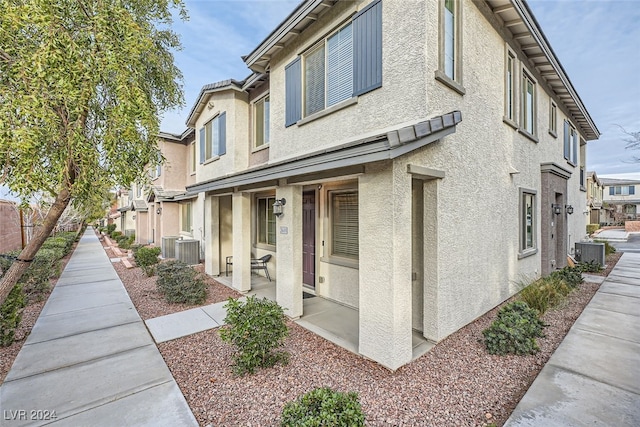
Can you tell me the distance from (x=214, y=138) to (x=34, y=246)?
8540 millimetres

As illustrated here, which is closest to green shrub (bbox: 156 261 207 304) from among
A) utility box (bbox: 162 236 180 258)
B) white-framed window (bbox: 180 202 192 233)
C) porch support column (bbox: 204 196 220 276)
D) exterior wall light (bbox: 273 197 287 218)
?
porch support column (bbox: 204 196 220 276)

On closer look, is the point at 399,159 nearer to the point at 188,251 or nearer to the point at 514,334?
the point at 514,334

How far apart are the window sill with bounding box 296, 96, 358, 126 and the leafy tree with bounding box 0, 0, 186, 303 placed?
123 inches

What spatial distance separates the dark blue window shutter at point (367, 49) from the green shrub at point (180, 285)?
21.2ft

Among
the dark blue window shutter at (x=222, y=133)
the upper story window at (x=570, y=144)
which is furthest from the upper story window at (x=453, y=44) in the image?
the upper story window at (x=570, y=144)


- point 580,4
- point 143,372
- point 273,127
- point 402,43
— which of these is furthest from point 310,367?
point 580,4

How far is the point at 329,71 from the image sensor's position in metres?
6.24

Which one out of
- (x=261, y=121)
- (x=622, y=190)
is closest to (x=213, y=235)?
(x=261, y=121)

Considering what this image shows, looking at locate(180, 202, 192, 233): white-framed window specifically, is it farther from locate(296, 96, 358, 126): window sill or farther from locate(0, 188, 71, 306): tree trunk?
locate(0, 188, 71, 306): tree trunk

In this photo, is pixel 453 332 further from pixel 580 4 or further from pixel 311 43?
pixel 580 4

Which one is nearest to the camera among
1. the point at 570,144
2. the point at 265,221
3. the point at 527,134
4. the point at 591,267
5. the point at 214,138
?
the point at 527,134

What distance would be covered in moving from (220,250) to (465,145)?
8.96 m

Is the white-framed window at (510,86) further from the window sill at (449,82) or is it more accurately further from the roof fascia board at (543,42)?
the window sill at (449,82)

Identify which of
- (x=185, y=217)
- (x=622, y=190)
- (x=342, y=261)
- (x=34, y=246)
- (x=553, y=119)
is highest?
(x=622, y=190)
